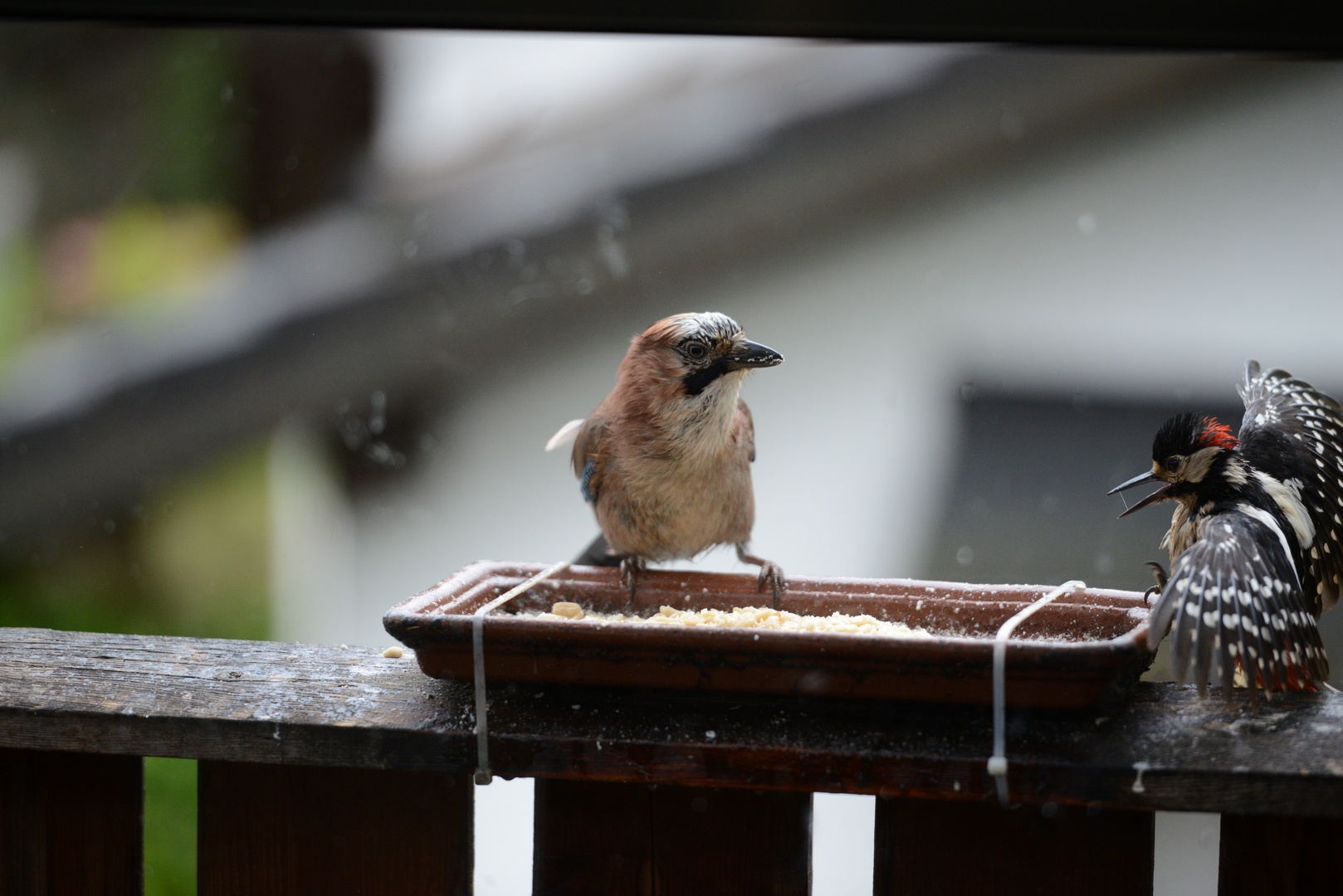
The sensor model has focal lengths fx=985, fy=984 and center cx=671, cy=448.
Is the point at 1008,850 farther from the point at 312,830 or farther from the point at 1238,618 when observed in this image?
the point at 312,830

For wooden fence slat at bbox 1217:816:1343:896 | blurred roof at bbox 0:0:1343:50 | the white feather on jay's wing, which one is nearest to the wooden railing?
wooden fence slat at bbox 1217:816:1343:896

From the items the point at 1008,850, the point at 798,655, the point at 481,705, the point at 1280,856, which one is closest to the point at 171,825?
the point at 481,705

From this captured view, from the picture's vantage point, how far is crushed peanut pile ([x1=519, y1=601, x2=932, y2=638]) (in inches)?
64.3

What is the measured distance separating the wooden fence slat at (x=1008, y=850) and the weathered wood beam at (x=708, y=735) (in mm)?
111

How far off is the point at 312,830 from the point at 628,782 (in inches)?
19.7

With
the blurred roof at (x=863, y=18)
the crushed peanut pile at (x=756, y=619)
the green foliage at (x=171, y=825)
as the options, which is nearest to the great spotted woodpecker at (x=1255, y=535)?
the crushed peanut pile at (x=756, y=619)

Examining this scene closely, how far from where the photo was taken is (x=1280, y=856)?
129 cm

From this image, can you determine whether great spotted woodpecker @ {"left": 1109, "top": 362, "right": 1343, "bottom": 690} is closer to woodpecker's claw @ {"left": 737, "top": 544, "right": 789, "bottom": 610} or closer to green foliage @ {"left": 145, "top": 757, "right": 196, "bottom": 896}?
woodpecker's claw @ {"left": 737, "top": 544, "right": 789, "bottom": 610}

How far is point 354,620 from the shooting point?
3.12 m

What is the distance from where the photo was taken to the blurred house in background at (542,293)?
2621 millimetres

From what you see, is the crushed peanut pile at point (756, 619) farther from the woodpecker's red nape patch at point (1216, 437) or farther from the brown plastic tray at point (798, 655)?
the woodpecker's red nape patch at point (1216, 437)

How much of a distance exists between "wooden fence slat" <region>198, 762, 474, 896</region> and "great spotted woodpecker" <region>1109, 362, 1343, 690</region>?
1.07m

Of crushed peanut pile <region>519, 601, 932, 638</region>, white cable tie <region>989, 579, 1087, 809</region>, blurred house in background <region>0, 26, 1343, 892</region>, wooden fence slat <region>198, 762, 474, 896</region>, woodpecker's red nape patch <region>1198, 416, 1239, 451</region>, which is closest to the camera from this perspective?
white cable tie <region>989, 579, 1087, 809</region>

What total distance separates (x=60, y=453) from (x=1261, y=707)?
122 inches
